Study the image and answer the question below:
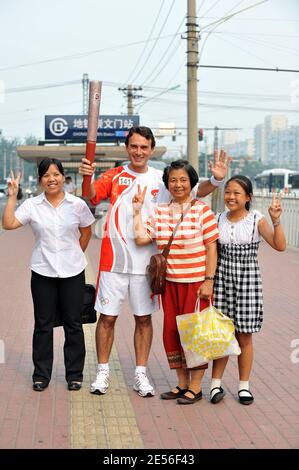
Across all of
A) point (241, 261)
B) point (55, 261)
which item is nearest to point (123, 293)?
point (55, 261)

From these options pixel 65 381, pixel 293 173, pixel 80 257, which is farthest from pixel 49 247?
pixel 293 173

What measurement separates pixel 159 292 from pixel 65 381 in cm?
114

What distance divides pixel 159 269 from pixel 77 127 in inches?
1300

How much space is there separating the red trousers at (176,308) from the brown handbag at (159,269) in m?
0.09

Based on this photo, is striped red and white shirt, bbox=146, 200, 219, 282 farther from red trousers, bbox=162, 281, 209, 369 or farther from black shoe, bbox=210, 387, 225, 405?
black shoe, bbox=210, 387, 225, 405

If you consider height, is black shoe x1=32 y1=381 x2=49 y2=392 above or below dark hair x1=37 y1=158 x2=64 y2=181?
below

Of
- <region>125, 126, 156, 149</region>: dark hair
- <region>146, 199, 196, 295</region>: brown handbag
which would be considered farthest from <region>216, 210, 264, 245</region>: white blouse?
<region>125, 126, 156, 149</region>: dark hair

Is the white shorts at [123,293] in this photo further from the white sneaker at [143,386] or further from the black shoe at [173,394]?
the black shoe at [173,394]

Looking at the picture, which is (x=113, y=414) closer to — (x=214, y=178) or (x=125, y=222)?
(x=125, y=222)

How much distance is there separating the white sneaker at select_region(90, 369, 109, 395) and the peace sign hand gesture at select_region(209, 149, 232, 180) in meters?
1.57

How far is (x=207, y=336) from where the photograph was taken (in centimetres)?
479

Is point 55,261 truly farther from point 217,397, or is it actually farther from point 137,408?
point 217,397

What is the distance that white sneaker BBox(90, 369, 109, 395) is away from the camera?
17.0 ft

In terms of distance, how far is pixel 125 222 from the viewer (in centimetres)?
508
